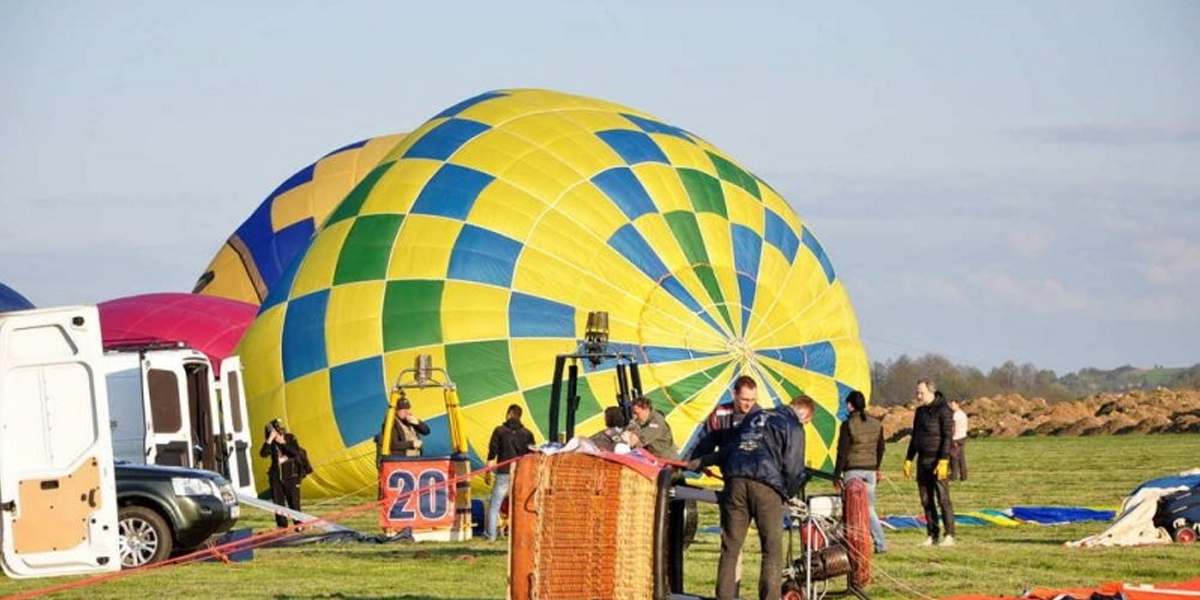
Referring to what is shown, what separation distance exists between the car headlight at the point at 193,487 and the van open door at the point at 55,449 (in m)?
3.46

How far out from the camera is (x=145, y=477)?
1748 cm

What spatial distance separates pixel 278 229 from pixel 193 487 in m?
17.0

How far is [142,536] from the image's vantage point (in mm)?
17375

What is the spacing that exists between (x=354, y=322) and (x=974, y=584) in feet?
40.6

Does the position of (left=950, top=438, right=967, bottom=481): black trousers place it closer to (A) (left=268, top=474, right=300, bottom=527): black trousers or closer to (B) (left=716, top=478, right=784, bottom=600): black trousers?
(A) (left=268, top=474, right=300, bottom=527): black trousers

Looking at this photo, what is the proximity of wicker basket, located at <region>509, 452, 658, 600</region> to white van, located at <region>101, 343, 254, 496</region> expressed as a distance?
10491mm

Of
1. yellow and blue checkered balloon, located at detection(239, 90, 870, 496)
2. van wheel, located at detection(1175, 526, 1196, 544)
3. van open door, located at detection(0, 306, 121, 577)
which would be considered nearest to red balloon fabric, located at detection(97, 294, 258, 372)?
yellow and blue checkered balloon, located at detection(239, 90, 870, 496)

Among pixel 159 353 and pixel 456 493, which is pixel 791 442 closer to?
pixel 456 493

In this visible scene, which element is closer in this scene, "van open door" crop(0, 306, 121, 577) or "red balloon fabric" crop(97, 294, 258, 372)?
"van open door" crop(0, 306, 121, 577)

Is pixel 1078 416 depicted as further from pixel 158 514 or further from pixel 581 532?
pixel 581 532

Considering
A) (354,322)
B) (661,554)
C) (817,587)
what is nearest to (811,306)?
(354,322)

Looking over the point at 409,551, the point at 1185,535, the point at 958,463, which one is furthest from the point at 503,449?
the point at 958,463

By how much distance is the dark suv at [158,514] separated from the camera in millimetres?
17344

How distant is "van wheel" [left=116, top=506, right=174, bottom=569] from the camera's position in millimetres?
17328
